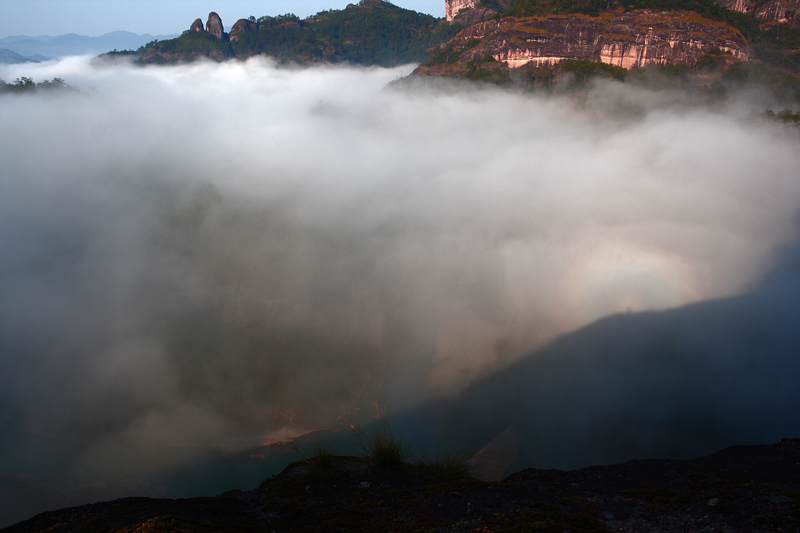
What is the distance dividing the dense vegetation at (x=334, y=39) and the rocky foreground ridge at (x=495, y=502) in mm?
108571

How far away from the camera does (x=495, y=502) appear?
27.6 feet

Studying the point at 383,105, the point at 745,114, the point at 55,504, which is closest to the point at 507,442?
the point at 55,504

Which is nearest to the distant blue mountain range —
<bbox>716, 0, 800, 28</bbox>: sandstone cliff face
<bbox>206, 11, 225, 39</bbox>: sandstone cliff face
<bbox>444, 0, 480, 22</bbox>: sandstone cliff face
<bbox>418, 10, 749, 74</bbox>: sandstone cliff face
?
<bbox>206, 11, 225, 39</bbox>: sandstone cliff face

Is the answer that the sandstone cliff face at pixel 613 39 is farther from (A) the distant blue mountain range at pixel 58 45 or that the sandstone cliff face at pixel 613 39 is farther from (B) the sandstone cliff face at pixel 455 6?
(A) the distant blue mountain range at pixel 58 45

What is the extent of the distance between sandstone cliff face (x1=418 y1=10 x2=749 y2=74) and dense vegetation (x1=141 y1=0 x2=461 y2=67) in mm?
45589

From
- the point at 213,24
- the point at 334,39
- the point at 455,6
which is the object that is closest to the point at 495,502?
the point at 455,6

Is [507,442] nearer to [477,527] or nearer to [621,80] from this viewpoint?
[477,527]

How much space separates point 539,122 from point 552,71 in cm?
646

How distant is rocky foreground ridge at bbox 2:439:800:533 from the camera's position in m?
7.38

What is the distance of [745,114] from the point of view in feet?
169

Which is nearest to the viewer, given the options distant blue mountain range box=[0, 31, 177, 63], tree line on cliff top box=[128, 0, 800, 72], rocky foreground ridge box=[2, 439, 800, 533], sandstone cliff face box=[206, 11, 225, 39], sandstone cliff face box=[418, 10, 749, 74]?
rocky foreground ridge box=[2, 439, 800, 533]

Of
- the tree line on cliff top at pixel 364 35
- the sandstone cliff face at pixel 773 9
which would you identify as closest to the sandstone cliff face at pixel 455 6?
the tree line on cliff top at pixel 364 35

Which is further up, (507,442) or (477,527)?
(477,527)

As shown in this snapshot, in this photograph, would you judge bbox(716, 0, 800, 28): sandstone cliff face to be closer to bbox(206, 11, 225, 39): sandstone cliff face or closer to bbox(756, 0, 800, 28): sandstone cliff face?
bbox(756, 0, 800, 28): sandstone cliff face
